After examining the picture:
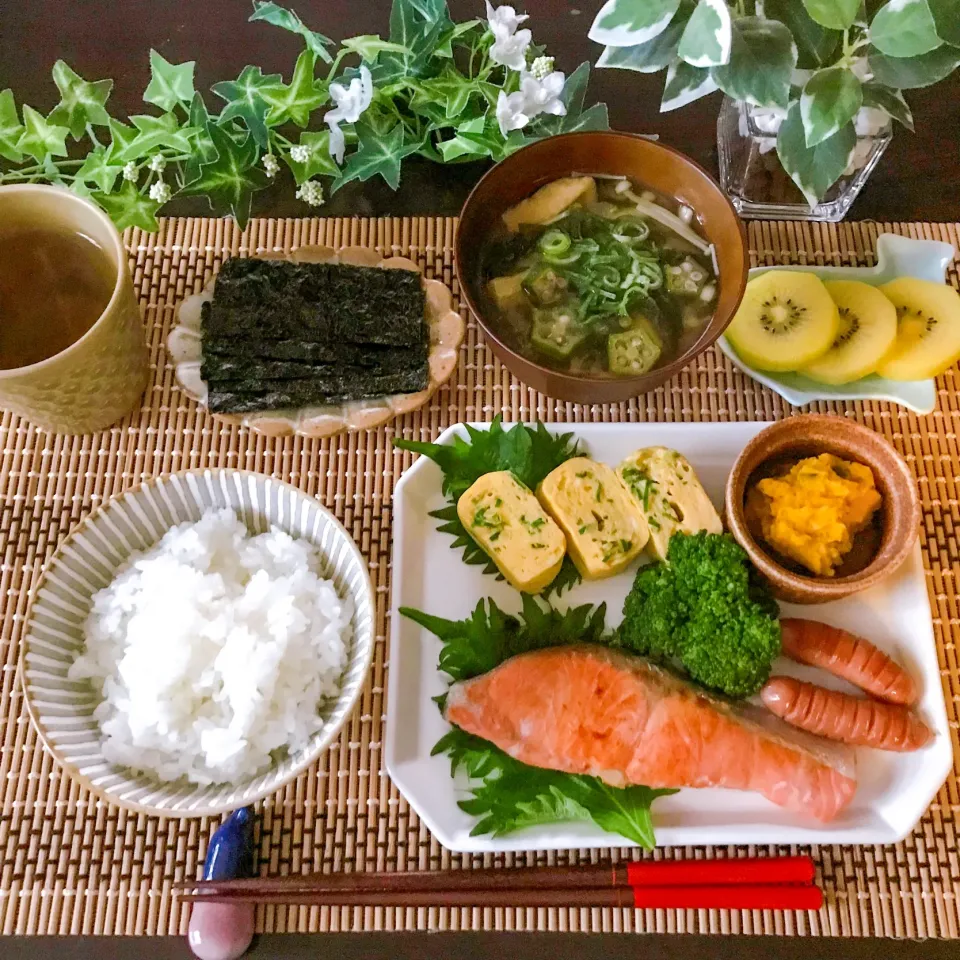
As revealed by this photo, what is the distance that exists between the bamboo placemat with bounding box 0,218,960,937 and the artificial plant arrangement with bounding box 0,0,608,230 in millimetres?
154

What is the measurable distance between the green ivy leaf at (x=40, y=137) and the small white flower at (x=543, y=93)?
852 mm

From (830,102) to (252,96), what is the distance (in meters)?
0.99

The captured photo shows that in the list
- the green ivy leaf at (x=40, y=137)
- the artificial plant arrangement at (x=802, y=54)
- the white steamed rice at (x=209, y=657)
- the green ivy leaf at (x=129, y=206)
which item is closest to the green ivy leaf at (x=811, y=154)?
the artificial plant arrangement at (x=802, y=54)

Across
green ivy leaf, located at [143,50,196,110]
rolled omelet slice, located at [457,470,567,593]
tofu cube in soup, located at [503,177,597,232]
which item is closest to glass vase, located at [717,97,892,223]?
tofu cube in soup, located at [503,177,597,232]

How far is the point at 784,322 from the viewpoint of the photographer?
1.47 metres

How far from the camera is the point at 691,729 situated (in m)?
1.25

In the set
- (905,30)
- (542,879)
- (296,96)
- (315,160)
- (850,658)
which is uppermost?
(905,30)

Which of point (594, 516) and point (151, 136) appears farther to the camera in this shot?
point (151, 136)

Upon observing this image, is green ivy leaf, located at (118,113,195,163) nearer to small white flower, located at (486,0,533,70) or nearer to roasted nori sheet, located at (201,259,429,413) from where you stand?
roasted nori sheet, located at (201,259,429,413)

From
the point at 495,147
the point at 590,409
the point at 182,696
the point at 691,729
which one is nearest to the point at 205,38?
the point at 495,147

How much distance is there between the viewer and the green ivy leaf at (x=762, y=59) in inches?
45.7

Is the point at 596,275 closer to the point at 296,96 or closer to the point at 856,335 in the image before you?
the point at 856,335

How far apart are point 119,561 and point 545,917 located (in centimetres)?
90

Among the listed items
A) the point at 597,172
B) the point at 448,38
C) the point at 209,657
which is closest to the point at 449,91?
the point at 448,38
